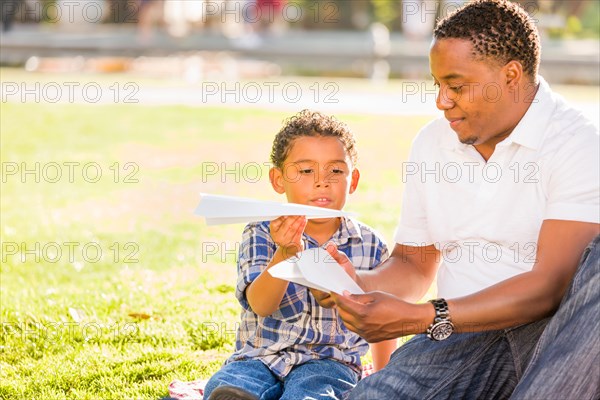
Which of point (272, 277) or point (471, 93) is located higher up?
point (471, 93)

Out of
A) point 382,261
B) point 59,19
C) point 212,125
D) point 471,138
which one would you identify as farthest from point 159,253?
point 59,19

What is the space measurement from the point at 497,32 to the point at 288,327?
1.27m

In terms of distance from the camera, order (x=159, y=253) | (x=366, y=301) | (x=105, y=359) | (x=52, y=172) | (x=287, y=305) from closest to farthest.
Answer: (x=366, y=301) → (x=287, y=305) → (x=105, y=359) → (x=159, y=253) → (x=52, y=172)

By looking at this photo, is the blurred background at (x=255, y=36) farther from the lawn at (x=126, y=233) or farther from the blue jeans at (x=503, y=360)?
the blue jeans at (x=503, y=360)

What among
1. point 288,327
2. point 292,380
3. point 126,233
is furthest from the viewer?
point 126,233

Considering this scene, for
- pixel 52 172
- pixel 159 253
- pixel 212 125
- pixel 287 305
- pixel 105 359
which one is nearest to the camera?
pixel 287 305

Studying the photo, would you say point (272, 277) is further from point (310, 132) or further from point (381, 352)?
point (381, 352)

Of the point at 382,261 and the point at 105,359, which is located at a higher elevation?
the point at 382,261

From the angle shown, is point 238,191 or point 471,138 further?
point 238,191

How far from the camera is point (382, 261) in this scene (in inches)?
152

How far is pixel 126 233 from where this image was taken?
7.10m

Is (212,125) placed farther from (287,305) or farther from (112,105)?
(287,305)

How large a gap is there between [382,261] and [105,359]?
138 centimetres

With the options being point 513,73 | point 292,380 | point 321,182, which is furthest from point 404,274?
point 513,73
